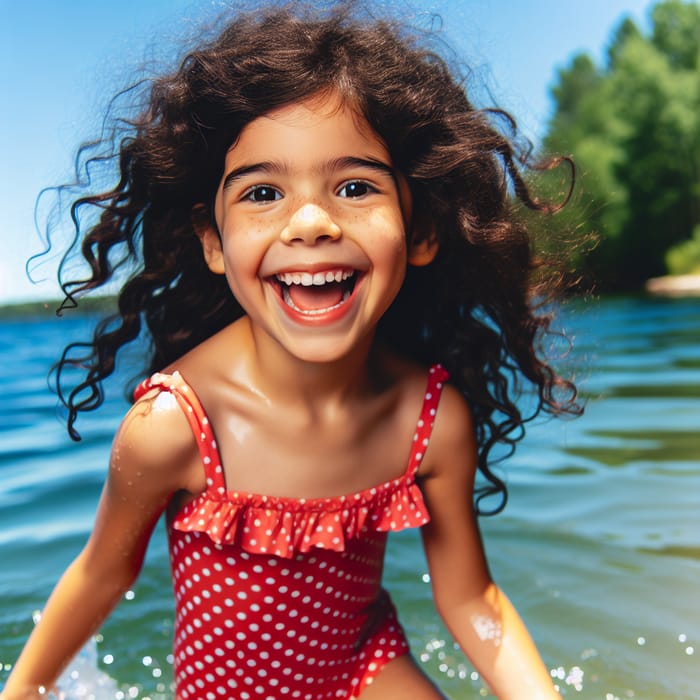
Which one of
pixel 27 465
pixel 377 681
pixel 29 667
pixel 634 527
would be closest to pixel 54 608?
pixel 29 667

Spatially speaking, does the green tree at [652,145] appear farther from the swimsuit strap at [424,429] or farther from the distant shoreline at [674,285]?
the swimsuit strap at [424,429]

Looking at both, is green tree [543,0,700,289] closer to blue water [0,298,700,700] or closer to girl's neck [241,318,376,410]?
blue water [0,298,700,700]

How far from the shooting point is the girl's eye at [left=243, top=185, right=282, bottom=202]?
1.93 meters

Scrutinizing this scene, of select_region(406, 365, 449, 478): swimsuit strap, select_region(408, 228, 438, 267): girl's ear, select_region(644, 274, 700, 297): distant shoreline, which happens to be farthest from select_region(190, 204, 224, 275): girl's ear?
select_region(644, 274, 700, 297): distant shoreline

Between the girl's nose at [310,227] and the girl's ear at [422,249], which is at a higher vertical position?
the girl's nose at [310,227]

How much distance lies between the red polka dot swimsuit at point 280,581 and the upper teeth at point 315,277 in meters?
0.38

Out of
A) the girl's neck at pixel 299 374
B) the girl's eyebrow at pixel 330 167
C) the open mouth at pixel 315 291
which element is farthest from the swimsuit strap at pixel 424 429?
the girl's eyebrow at pixel 330 167

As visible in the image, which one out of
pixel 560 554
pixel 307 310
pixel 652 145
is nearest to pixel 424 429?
pixel 307 310

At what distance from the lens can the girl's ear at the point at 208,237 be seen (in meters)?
2.17

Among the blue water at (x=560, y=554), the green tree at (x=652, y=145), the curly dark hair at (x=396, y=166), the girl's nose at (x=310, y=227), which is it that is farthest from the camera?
the green tree at (x=652, y=145)

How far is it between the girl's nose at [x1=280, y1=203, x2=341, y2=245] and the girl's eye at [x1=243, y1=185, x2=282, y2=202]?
0.09 meters

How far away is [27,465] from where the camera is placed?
219 inches

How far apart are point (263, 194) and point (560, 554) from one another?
245cm

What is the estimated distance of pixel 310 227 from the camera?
1833 millimetres
